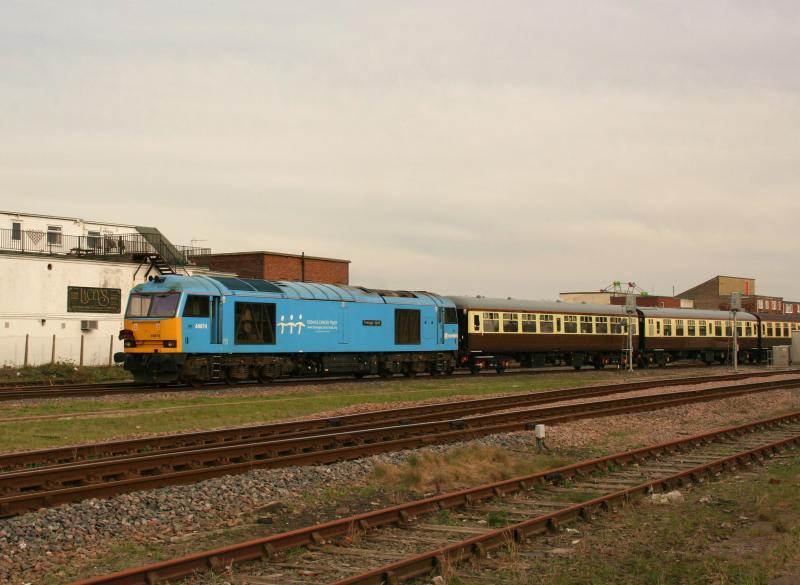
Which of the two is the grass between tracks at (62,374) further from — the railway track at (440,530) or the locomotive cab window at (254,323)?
the railway track at (440,530)

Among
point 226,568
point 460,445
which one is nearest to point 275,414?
point 460,445

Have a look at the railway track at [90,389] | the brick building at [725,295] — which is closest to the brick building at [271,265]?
the railway track at [90,389]

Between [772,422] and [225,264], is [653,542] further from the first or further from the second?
[225,264]

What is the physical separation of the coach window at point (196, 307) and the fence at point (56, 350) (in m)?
14.1

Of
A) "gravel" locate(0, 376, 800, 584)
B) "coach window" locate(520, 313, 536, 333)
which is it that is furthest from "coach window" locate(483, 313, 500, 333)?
"gravel" locate(0, 376, 800, 584)

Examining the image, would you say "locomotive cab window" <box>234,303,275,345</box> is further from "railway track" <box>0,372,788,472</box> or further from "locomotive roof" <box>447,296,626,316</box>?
"locomotive roof" <box>447,296,626,316</box>

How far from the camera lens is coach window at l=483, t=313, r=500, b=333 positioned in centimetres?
4253

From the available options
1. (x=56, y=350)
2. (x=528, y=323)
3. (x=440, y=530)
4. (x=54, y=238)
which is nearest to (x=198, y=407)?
(x=440, y=530)

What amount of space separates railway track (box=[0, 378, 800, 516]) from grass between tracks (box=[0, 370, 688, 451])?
2.95 metres

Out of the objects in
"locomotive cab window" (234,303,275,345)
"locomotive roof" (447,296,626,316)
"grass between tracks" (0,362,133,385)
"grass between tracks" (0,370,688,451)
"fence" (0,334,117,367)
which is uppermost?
"locomotive roof" (447,296,626,316)

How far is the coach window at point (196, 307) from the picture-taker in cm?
2914

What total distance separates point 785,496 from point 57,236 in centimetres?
4246

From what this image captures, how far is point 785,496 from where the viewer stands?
12.2 meters

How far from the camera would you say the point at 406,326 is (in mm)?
38094
